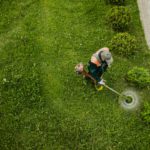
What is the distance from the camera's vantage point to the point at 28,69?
1716cm

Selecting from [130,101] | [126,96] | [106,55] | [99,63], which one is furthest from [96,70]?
[130,101]

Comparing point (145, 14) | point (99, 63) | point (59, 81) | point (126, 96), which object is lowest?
point (126, 96)

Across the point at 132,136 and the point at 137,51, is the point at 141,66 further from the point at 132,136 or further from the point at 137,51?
the point at 132,136

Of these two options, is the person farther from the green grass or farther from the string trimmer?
the green grass

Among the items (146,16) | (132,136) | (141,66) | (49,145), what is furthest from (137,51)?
(49,145)

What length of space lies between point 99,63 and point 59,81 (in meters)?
2.15

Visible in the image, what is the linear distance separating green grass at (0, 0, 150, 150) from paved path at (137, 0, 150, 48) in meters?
0.25

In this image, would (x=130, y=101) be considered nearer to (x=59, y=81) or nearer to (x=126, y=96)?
(x=126, y=96)

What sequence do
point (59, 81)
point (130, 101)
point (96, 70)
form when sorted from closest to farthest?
point (96, 70), point (130, 101), point (59, 81)

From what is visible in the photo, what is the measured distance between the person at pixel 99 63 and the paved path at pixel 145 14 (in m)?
3.58

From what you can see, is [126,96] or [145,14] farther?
[145,14]

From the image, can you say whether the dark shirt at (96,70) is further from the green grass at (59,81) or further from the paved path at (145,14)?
the paved path at (145,14)

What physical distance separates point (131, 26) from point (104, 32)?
1.36m

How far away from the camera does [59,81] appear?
1686cm
